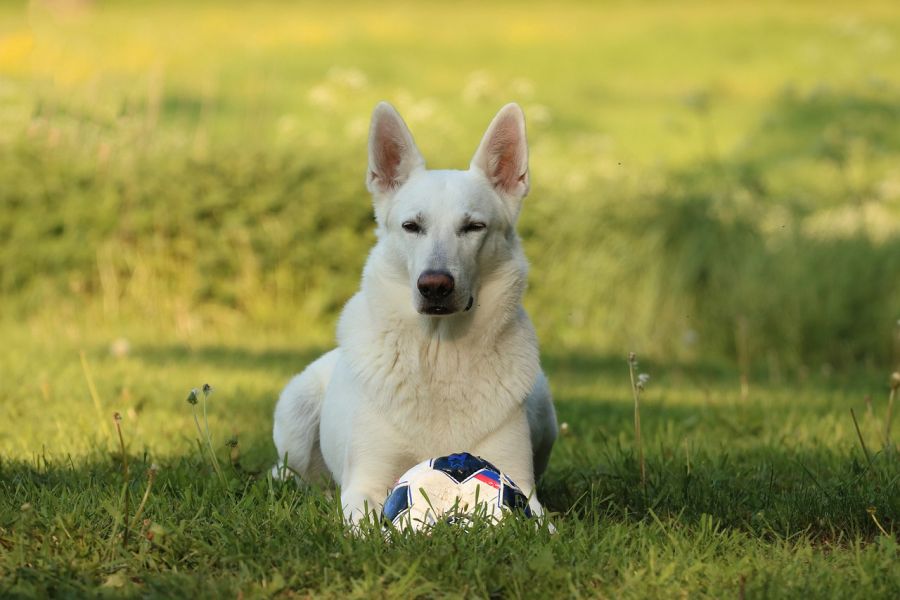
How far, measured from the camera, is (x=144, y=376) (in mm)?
7531

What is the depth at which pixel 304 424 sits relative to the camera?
5.16 m

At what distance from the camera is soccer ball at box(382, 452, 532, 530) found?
3.92 m

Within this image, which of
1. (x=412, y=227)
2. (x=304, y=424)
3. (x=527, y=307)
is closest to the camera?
(x=412, y=227)

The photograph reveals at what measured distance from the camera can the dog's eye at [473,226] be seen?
4469 millimetres

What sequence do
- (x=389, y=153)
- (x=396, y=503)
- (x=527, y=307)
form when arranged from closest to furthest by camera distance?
(x=396, y=503)
(x=389, y=153)
(x=527, y=307)

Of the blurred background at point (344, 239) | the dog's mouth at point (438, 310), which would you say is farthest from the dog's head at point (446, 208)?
the blurred background at point (344, 239)

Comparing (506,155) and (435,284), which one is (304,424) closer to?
(435,284)

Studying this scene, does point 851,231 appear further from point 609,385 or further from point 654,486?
point 654,486

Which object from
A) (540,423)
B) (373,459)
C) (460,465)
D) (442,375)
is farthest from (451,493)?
(540,423)

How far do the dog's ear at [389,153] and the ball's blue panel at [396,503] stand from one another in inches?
52.6

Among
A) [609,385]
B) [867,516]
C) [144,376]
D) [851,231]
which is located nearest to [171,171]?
[144,376]

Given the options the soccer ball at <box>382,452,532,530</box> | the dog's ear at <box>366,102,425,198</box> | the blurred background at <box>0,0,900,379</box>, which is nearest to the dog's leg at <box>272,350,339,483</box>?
the dog's ear at <box>366,102,425,198</box>

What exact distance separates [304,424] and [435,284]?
1.25 m

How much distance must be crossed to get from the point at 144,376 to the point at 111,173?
382cm
